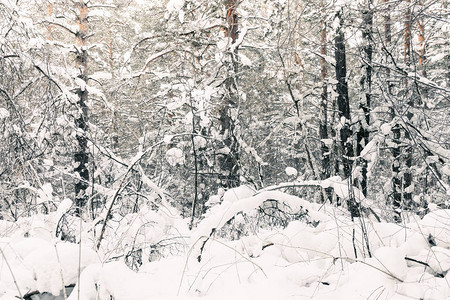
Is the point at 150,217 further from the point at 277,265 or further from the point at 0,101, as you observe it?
the point at 0,101

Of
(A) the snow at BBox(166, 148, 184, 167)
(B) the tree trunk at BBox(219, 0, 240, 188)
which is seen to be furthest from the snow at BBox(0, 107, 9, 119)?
(B) the tree trunk at BBox(219, 0, 240, 188)

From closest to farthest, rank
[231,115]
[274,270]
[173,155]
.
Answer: [274,270] → [173,155] → [231,115]

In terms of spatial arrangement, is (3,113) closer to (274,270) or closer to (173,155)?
(173,155)

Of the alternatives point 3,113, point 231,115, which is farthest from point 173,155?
point 231,115

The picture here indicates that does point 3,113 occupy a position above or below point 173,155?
above

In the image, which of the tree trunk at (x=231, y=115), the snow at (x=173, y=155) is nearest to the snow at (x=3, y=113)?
the snow at (x=173, y=155)

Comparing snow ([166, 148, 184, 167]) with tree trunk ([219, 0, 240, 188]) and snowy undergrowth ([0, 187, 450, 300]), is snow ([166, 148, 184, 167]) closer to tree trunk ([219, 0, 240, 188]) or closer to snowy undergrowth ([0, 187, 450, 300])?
tree trunk ([219, 0, 240, 188])

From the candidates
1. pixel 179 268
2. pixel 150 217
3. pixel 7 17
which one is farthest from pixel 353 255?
pixel 7 17

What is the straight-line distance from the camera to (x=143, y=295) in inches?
64.6

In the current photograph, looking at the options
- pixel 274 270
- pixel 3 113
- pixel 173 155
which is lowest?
pixel 274 270

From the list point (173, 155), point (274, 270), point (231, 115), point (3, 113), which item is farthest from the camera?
point (231, 115)

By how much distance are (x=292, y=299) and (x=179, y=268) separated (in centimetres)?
80

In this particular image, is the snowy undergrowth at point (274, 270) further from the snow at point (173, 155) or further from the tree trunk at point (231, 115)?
the tree trunk at point (231, 115)

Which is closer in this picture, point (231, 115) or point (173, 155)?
point (173, 155)
